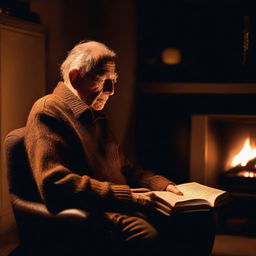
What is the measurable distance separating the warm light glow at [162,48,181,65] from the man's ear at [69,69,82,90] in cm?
104

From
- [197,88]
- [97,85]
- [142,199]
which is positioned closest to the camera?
[142,199]

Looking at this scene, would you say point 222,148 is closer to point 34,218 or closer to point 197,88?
point 197,88

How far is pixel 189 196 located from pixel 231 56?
1194 mm

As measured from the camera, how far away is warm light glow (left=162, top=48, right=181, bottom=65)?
279 centimetres

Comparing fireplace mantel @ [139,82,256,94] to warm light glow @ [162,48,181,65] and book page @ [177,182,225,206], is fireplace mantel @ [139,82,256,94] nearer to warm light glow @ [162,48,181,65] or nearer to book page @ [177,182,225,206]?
warm light glow @ [162,48,181,65]

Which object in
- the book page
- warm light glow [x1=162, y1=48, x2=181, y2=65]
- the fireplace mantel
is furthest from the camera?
warm light glow [x1=162, y1=48, x2=181, y2=65]

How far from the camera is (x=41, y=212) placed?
1608 mm

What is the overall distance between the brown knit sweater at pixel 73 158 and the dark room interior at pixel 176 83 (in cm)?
81

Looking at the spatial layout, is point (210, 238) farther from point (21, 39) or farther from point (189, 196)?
point (21, 39)

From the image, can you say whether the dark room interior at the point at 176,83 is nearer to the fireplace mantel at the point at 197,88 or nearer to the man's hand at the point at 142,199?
the fireplace mantel at the point at 197,88

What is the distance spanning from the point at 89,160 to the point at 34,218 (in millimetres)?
320

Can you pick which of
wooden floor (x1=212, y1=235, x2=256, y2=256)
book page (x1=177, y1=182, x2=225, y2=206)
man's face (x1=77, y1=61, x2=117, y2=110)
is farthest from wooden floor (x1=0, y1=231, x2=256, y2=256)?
man's face (x1=77, y1=61, x2=117, y2=110)

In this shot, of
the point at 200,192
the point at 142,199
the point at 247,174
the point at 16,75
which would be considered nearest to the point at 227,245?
the point at 247,174

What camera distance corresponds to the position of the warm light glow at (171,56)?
9.16 feet
